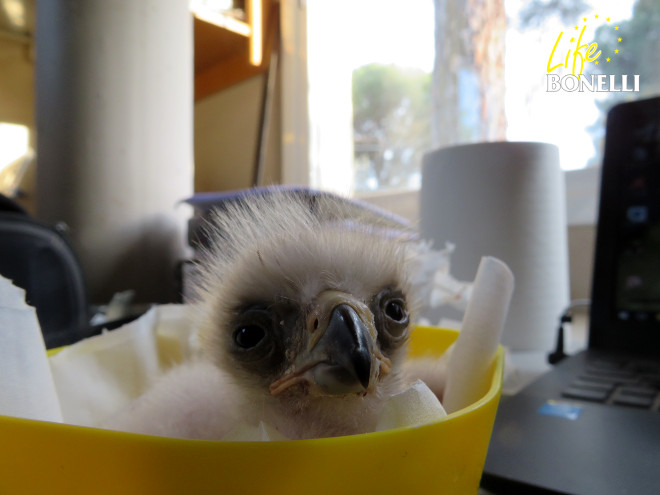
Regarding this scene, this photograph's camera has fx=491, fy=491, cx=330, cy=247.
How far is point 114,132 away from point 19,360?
76cm

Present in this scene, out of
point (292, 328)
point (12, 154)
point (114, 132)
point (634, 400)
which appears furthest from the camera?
point (12, 154)

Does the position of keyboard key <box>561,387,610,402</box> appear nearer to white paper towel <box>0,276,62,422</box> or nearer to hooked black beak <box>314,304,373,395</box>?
hooked black beak <box>314,304,373,395</box>

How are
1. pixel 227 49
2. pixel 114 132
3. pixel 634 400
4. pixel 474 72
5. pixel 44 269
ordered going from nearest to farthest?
pixel 634 400 < pixel 44 269 < pixel 114 132 < pixel 474 72 < pixel 227 49

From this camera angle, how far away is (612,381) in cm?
50

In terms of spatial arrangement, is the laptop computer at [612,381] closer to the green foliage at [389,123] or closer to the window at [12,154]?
the green foliage at [389,123]

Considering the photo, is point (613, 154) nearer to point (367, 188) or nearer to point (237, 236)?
point (237, 236)

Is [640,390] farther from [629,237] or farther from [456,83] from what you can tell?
[456,83]

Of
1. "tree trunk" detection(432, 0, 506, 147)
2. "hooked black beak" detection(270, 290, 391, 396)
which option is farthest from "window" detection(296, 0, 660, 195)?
"hooked black beak" detection(270, 290, 391, 396)

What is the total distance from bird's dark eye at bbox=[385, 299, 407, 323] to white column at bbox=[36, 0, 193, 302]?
2.51 ft

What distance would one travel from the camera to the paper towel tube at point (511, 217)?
67 centimetres

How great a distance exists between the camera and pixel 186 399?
35 cm

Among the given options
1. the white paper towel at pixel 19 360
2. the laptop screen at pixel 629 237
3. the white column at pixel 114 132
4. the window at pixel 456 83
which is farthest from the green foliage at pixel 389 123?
the white paper towel at pixel 19 360

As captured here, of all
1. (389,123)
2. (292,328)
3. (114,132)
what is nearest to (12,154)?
(114,132)

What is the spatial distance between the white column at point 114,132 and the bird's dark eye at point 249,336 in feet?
2.37
